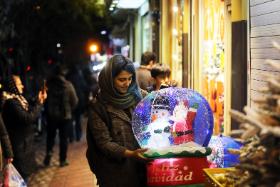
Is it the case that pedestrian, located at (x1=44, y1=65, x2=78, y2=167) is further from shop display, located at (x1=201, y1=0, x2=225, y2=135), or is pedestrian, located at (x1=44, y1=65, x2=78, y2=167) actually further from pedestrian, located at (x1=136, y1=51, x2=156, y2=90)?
shop display, located at (x1=201, y1=0, x2=225, y2=135)

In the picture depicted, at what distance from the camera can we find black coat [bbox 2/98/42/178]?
698 cm

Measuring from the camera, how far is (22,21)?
1667 centimetres

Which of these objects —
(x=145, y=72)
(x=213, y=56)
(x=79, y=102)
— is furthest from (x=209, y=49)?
(x=79, y=102)

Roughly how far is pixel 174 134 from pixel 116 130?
517 mm

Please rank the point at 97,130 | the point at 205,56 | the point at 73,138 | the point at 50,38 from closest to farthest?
the point at 97,130 → the point at 205,56 → the point at 73,138 → the point at 50,38

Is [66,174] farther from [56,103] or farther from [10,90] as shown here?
[10,90]

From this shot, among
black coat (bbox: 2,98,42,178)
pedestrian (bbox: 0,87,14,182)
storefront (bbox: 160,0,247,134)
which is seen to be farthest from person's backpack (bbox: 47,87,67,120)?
pedestrian (bbox: 0,87,14,182)

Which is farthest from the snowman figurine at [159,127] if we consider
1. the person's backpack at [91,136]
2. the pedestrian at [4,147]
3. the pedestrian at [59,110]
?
the pedestrian at [59,110]

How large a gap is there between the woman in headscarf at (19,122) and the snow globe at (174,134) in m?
3.01

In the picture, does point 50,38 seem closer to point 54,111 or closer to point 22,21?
point 22,21

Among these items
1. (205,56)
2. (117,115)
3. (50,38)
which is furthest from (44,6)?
(117,115)

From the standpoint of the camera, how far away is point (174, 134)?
14.5 ft

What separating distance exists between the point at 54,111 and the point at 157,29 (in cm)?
376

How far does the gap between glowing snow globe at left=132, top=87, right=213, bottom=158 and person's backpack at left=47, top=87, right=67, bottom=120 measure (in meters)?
5.80
